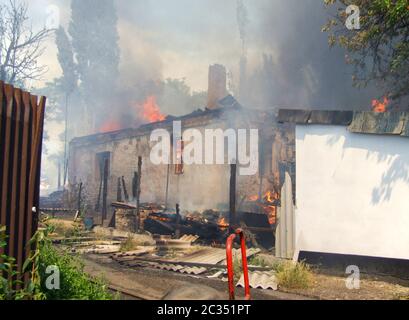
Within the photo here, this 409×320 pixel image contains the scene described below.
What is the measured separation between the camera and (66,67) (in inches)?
1794

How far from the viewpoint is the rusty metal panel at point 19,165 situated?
4.45 m

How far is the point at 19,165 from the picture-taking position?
15.3 ft

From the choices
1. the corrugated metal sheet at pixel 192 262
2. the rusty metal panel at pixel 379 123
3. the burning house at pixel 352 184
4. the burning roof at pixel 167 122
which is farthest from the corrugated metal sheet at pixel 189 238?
the burning roof at pixel 167 122

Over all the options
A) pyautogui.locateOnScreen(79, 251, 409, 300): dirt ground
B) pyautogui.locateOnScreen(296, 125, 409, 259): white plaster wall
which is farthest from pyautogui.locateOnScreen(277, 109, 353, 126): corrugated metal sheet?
pyautogui.locateOnScreen(79, 251, 409, 300): dirt ground

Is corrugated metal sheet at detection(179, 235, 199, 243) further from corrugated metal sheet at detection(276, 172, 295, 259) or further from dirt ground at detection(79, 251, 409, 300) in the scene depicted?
corrugated metal sheet at detection(276, 172, 295, 259)

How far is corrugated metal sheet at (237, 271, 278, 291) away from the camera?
23.9ft

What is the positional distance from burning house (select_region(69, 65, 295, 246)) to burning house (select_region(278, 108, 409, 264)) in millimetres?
3426

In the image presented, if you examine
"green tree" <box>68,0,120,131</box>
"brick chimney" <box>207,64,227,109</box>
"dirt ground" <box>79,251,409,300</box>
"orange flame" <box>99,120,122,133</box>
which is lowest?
"dirt ground" <box>79,251,409,300</box>

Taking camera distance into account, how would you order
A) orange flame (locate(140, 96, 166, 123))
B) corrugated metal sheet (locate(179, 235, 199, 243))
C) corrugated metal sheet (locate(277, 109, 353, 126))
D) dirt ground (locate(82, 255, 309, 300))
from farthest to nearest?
orange flame (locate(140, 96, 166, 123)) < corrugated metal sheet (locate(179, 235, 199, 243)) < corrugated metal sheet (locate(277, 109, 353, 126)) < dirt ground (locate(82, 255, 309, 300))

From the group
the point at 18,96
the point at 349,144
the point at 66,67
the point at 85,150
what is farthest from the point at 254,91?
the point at 18,96

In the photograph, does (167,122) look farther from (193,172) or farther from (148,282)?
(148,282)

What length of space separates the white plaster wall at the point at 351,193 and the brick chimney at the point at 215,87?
17640mm

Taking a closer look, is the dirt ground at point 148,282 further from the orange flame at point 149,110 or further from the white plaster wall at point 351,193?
the orange flame at point 149,110

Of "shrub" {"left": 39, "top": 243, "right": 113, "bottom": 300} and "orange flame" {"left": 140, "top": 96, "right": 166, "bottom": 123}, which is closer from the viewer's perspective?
"shrub" {"left": 39, "top": 243, "right": 113, "bottom": 300}
